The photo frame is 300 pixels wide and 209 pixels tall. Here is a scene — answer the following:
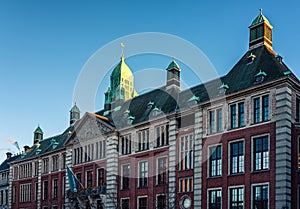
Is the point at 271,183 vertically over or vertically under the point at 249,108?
under

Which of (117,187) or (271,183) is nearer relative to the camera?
(271,183)

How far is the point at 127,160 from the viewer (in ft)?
178

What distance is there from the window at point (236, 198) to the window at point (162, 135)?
1032 centimetres

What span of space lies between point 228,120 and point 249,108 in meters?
2.49

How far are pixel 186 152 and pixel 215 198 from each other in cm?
594

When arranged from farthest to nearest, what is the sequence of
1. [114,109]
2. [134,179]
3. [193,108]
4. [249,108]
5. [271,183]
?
[114,109]
[134,179]
[193,108]
[249,108]
[271,183]

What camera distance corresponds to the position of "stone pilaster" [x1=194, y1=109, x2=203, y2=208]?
1734 inches

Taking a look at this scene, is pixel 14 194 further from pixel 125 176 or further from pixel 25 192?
pixel 125 176

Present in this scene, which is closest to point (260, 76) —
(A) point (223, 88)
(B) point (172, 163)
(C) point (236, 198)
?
(A) point (223, 88)

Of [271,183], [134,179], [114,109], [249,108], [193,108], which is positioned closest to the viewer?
[271,183]

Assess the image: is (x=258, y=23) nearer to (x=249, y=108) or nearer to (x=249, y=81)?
(x=249, y=81)

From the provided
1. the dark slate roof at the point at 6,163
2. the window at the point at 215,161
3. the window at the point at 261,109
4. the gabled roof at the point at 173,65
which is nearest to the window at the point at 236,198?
the window at the point at 215,161

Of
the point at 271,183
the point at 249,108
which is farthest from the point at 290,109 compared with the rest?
the point at 271,183

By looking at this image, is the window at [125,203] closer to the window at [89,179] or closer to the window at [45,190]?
the window at [89,179]
